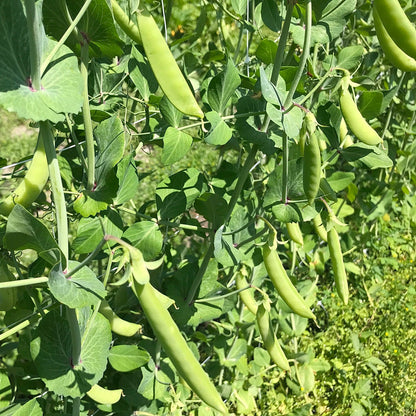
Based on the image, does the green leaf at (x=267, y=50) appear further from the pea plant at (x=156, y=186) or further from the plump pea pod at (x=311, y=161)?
the plump pea pod at (x=311, y=161)

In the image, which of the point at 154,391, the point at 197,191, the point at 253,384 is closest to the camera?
the point at 197,191

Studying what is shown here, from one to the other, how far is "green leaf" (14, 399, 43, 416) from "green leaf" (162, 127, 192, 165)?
25.2 inches

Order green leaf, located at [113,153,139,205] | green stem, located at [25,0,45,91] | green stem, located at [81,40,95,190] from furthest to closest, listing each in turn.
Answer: green leaf, located at [113,153,139,205] < green stem, located at [81,40,95,190] < green stem, located at [25,0,45,91]

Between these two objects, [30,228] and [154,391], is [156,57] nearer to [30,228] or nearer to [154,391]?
[30,228]

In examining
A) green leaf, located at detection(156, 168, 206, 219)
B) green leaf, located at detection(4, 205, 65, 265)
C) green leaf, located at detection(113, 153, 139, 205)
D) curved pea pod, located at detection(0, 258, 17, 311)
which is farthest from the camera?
green leaf, located at detection(156, 168, 206, 219)

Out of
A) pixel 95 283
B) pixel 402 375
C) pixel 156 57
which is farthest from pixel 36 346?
pixel 402 375

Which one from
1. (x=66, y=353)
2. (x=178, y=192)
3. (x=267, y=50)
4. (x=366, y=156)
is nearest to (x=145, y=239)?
(x=178, y=192)

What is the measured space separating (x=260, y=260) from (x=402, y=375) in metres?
0.97

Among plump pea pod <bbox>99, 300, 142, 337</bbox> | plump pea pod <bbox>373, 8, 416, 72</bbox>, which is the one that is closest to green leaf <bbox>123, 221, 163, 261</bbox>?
plump pea pod <bbox>99, 300, 142, 337</bbox>

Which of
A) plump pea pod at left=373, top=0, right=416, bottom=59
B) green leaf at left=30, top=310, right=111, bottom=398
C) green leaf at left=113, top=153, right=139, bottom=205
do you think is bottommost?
green leaf at left=30, top=310, right=111, bottom=398

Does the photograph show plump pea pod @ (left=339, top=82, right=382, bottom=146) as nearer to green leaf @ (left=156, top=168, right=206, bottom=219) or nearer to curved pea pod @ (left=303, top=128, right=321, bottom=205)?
curved pea pod @ (left=303, top=128, right=321, bottom=205)

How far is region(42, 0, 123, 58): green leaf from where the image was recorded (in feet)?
2.91

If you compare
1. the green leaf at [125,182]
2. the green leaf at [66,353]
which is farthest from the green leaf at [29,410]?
the green leaf at [125,182]

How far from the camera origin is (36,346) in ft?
3.57
